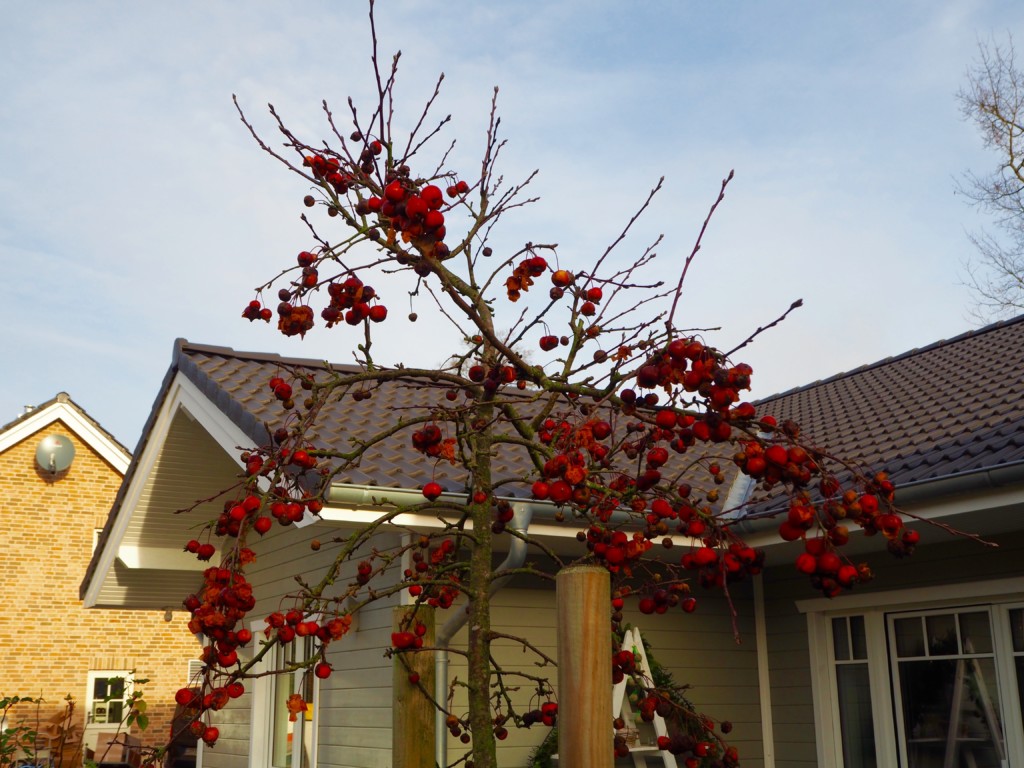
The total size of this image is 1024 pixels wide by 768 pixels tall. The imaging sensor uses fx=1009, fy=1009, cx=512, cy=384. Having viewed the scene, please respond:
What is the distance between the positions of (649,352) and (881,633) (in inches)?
174

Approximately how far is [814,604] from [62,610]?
14.9 m

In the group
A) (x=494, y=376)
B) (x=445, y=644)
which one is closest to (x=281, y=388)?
(x=494, y=376)

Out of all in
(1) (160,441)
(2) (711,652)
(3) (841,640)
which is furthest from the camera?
(1) (160,441)

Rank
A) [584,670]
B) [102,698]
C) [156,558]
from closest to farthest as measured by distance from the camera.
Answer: [584,670]
[156,558]
[102,698]

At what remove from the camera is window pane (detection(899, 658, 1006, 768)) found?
18.0 feet

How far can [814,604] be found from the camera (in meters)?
6.46

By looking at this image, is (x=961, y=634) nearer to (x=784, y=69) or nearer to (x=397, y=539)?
(x=397, y=539)

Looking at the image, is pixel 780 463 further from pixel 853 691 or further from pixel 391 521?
pixel 853 691

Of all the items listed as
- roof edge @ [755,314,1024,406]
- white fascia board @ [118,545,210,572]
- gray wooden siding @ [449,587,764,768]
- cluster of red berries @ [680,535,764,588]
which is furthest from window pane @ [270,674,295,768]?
roof edge @ [755,314,1024,406]

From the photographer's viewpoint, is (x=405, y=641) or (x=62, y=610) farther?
(x=62, y=610)

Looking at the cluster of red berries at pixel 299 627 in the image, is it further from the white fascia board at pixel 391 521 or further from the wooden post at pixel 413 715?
the white fascia board at pixel 391 521

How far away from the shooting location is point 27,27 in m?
9.20

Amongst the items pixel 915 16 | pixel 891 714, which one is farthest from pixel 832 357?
pixel 891 714

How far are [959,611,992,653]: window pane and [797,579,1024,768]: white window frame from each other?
71 millimetres
